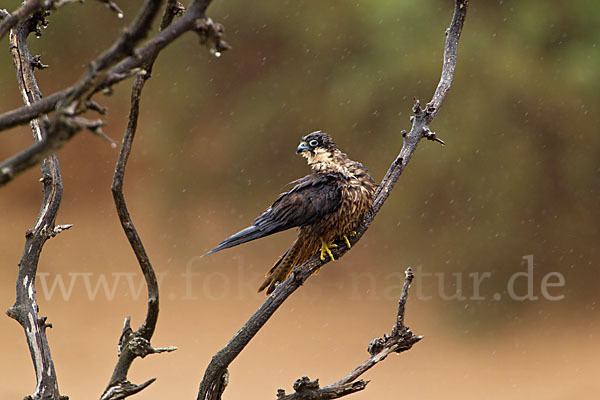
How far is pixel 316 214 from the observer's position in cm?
232

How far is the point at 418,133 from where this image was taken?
2.35 metres

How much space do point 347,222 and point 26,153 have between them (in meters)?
1.37

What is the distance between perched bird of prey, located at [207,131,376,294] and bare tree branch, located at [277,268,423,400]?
0.33 m

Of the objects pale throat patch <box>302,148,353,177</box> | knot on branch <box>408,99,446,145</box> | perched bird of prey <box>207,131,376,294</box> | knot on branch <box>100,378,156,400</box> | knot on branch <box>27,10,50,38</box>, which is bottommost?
knot on branch <box>100,378,156,400</box>

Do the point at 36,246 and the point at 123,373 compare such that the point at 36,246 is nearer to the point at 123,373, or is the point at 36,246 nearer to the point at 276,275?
the point at 123,373

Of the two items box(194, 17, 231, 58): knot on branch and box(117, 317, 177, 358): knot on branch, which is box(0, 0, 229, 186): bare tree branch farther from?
box(117, 317, 177, 358): knot on branch

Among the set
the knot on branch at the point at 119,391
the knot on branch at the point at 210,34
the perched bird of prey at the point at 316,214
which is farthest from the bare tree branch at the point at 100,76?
the perched bird of prey at the point at 316,214

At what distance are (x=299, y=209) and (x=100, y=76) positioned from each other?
1.26m

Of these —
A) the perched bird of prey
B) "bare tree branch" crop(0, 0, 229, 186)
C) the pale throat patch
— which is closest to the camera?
"bare tree branch" crop(0, 0, 229, 186)

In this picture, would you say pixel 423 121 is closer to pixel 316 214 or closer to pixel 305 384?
pixel 316 214

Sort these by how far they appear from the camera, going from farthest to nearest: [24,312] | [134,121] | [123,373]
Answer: [24,312] < [123,373] < [134,121]

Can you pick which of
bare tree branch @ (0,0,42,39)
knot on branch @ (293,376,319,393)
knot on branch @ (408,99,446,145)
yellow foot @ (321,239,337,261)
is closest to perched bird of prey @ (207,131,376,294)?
yellow foot @ (321,239,337,261)

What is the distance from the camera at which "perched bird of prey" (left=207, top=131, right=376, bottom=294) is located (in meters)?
2.30

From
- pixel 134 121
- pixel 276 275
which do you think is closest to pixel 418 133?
pixel 276 275
